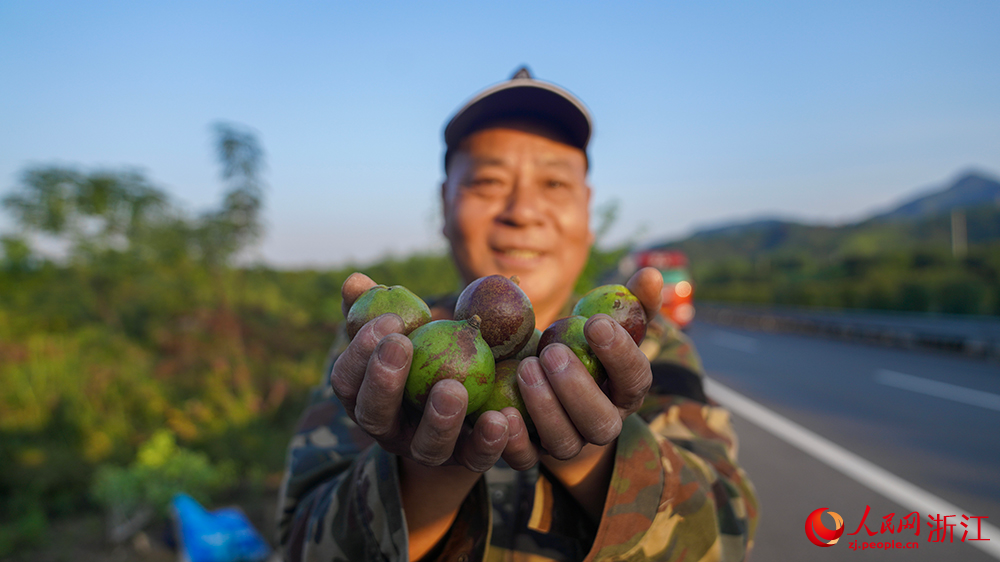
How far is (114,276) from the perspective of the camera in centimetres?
848

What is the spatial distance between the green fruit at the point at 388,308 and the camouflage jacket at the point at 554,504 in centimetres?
43

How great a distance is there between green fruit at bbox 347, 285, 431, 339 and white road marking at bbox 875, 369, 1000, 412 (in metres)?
10.9

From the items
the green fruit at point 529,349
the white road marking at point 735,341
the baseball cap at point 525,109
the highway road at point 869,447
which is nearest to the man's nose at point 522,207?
the baseball cap at point 525,109

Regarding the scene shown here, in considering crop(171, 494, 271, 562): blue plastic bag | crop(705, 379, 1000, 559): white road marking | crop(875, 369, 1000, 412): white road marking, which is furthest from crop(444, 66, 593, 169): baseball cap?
crop(875, 369, 1000, 412): white road marking

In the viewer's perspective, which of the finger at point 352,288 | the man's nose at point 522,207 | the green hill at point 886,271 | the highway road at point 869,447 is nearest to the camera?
the finger at point 352,288

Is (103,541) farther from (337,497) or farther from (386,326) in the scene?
(386,326)

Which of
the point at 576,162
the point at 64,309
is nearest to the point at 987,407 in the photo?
the point at 576,162

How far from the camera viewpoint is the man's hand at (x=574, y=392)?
4.38 feet

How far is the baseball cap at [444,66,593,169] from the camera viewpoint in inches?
97.3

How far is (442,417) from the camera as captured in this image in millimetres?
1261

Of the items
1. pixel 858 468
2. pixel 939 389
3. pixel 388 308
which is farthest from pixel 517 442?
pixel 939 389

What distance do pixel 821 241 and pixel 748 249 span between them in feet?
64.2

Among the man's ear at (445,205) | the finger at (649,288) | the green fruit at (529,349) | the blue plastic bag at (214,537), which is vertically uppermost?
the man's ear at (445,205)

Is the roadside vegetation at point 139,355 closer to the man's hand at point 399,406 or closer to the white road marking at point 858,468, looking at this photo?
the white road marking at point 858,468
